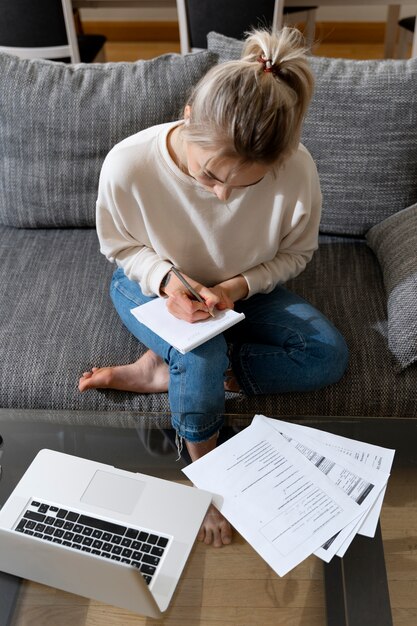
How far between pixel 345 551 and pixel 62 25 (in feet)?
7.92

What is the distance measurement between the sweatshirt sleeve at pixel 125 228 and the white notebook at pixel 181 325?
78mm

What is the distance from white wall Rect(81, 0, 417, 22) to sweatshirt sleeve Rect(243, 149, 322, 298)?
337 centimetres

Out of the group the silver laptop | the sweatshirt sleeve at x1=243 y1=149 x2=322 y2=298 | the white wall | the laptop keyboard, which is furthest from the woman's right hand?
the white wall

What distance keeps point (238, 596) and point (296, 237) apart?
0.79 meters

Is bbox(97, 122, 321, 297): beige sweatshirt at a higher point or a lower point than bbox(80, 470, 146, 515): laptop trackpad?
higher

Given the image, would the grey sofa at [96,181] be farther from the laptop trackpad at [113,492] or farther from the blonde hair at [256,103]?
the blonde hair at [256,103]

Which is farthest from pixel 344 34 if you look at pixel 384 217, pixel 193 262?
pixel 193 262

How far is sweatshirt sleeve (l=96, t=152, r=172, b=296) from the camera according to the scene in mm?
1374

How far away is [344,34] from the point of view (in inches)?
174

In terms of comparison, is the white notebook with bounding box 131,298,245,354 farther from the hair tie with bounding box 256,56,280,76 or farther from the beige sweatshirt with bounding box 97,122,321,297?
the hair tie with bounding box 256,56,280,76

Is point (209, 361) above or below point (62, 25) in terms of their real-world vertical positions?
below

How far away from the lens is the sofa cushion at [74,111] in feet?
5.62

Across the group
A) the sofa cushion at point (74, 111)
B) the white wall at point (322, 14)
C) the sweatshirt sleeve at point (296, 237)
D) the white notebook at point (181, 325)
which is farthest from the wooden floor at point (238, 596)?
the white wall at point (322, 14)

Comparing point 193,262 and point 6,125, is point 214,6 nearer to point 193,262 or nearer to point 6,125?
point 6,125
